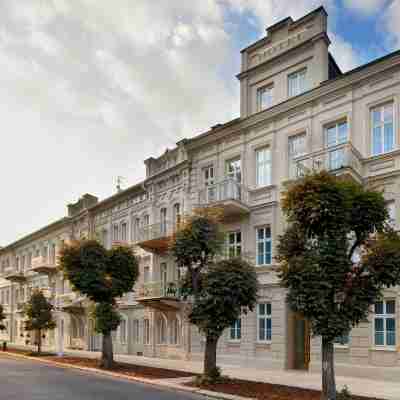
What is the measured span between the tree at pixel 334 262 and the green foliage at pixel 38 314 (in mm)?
23512

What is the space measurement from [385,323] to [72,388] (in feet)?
33.8

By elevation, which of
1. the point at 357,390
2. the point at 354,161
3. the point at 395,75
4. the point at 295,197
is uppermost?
the point at 395,75

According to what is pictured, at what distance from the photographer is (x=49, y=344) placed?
45.5 metres

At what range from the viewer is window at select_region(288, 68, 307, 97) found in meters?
22.3

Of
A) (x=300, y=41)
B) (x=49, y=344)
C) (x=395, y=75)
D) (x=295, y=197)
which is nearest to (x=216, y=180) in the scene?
(x=300, y=41)

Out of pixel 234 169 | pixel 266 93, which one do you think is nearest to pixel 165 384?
pixel 234 169

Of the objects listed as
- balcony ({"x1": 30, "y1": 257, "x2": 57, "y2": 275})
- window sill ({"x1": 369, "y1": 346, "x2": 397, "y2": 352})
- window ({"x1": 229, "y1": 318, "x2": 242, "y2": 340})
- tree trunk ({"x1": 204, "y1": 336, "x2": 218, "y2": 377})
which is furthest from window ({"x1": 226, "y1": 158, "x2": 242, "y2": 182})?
balcony ({"x1": 30, "y1": 257, "x2": 57, "y2": 275})

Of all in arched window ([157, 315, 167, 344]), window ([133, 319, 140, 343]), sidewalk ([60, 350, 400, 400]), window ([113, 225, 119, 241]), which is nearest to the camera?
sidewalk ([60, 350, 400, 400])

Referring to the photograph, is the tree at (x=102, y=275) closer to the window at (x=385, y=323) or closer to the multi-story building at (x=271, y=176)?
the multi-story building at (x=271, y=176)

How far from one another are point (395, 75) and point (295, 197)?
815 centimetres

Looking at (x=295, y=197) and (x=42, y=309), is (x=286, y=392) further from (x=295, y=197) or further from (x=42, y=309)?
(x=42, y=309)

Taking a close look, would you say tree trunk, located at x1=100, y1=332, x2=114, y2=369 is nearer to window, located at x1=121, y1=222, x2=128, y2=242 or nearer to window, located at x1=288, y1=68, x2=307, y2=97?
window, located at x1=121, y1=222, x2=128, y2=242

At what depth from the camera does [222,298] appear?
54.1 feet

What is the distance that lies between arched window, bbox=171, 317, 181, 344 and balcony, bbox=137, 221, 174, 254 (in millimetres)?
3863
